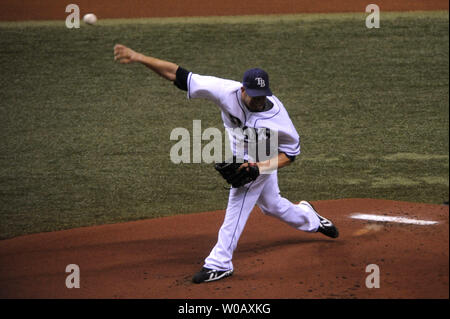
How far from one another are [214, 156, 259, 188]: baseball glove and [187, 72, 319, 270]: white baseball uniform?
0.15m

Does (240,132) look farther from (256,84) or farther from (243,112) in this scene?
(256,84)

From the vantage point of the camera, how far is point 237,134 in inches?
171

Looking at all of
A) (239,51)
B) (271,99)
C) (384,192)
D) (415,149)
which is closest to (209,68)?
(239,51)

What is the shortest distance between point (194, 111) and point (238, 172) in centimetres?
544

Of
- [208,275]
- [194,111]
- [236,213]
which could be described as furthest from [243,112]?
[194,111]

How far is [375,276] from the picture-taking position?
409 centimetres

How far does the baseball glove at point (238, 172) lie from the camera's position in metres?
4.13

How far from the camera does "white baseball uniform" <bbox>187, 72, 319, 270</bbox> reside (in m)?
4.19

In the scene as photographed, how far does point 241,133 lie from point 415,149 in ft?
14.1

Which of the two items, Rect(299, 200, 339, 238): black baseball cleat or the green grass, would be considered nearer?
Rect(299, 200, 339, 238): black baseball cleat

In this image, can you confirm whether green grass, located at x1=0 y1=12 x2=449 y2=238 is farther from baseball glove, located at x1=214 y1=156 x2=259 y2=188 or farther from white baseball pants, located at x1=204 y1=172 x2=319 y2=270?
baseball glove, located at x1=214 y1=156 x2=259 y2=188

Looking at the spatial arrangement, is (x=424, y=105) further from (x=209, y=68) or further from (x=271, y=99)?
(x=271, y=99)

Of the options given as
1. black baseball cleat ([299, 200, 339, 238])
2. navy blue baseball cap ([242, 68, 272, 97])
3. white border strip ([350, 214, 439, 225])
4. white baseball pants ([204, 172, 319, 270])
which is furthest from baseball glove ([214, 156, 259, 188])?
white border strip ([350, 214, 439, 225])

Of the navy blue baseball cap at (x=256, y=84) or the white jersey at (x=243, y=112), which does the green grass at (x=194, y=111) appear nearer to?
the white jersey at (x=243, y=112)
